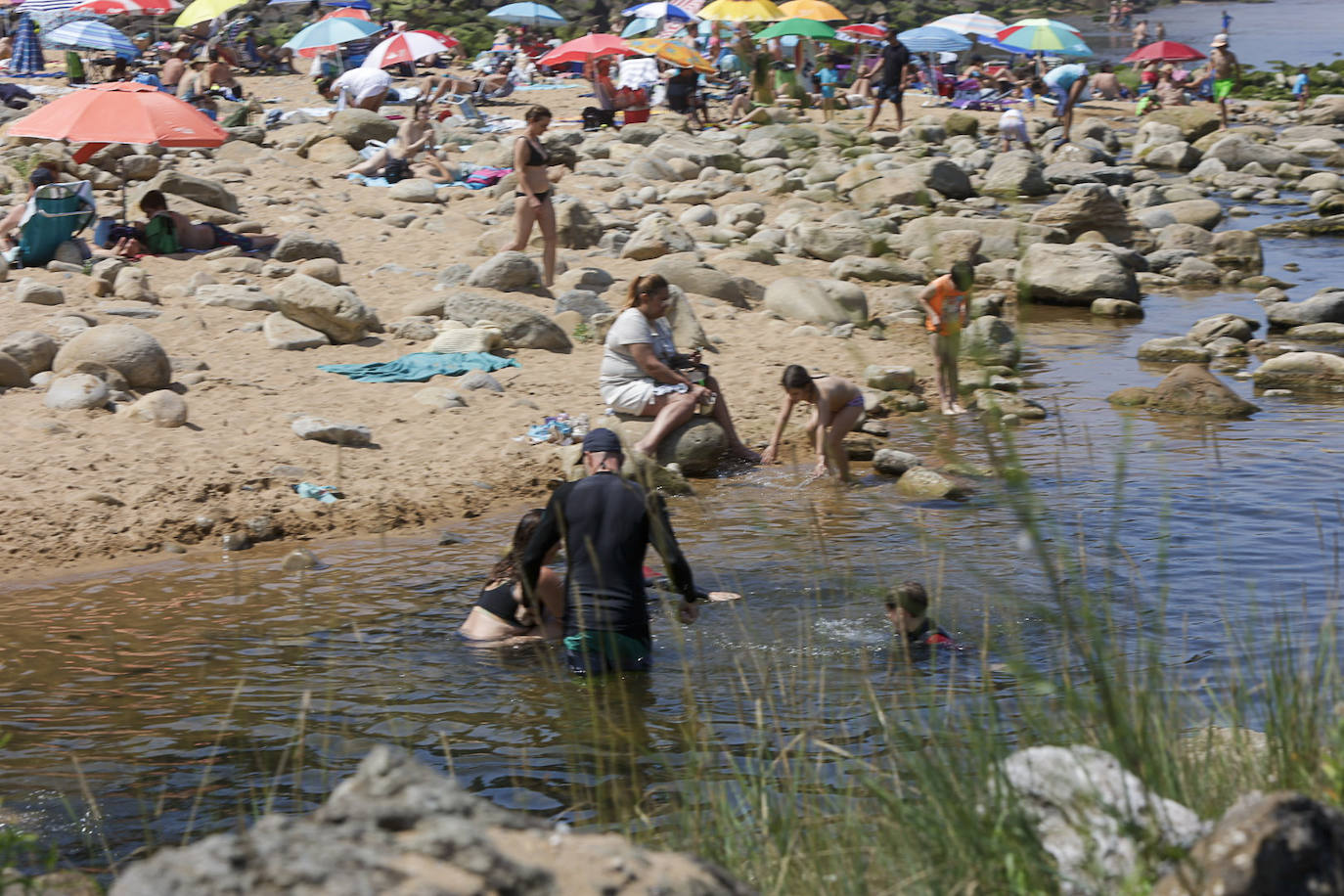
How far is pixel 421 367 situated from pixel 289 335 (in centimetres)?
131

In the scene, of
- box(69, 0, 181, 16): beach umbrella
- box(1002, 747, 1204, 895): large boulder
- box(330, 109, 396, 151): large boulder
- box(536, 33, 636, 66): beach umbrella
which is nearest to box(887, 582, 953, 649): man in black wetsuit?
box(1002, 747, 1204, 895): large boulder

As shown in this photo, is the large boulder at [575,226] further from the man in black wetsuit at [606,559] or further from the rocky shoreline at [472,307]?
the man in black wetsuit at [606,559]

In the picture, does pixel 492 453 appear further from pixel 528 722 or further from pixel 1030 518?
pixel 1030 518

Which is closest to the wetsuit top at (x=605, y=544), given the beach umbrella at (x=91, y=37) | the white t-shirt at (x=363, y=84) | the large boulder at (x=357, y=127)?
the large boulder at (x=357, y=127)

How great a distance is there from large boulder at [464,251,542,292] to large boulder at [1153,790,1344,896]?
1170 cm

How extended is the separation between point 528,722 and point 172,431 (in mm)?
4999

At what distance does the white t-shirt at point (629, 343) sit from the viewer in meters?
10.2

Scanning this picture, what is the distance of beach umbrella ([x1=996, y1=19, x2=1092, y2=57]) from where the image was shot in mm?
27000

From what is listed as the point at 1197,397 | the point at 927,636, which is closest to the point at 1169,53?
the point at 1197,397

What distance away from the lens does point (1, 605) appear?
7.66m

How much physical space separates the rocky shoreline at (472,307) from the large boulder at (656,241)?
0.03 m

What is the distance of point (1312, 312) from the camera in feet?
48.2

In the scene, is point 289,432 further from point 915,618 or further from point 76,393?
point 915,618

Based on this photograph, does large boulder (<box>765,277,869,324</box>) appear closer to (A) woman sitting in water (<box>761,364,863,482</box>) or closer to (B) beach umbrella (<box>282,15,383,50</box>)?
(A) woman sitting in water (<box>761,364,863,482</box>)
